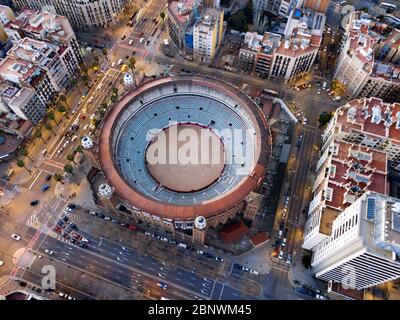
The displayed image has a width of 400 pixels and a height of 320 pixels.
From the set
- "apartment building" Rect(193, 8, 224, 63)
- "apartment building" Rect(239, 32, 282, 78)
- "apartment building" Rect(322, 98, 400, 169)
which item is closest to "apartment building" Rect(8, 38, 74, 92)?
"apartment building" Rect(193, 8, 224, 63)

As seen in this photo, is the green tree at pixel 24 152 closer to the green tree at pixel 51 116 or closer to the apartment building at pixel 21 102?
the apartment building at pixel 21 102

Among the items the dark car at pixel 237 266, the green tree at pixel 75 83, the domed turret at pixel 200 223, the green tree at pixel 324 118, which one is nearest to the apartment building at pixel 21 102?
the green tree at pixel 75 83

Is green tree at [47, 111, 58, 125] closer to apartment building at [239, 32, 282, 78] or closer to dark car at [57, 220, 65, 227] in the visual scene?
dark car at [57, 220, 65, 227]

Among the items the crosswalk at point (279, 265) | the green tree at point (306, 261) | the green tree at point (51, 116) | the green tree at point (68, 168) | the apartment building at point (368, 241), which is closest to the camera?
the apartment building at point (368, 241)

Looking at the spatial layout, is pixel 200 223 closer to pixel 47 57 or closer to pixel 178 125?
pixel 178 125

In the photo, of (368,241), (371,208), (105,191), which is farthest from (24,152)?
(368,241)

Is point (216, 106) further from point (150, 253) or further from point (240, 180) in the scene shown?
point (150, 253)

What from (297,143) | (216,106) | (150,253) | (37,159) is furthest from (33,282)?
(297,143)
